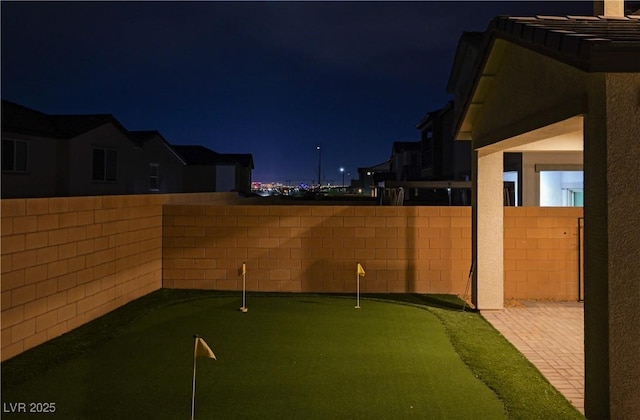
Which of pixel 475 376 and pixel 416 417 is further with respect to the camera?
pixel 475 376

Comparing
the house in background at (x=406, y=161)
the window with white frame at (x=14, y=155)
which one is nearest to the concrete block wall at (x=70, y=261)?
the window with white frame at (x=14, y=155)

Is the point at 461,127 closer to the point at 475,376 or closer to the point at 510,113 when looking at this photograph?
the point at 510,113

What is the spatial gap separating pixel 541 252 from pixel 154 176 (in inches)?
845

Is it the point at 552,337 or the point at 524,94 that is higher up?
the point at 524,94

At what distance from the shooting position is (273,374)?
5391 millimetres

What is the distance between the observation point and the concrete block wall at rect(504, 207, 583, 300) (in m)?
9.59

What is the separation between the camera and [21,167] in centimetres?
1659

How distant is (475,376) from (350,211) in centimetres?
510

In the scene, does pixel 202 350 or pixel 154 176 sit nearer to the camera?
pixel 202 350

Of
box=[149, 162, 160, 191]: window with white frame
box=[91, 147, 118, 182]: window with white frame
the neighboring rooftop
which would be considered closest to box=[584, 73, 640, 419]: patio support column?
the neighboring rooftop

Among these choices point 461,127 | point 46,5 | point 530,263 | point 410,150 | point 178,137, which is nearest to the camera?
point 461,127

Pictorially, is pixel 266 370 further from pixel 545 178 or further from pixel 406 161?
pixel 406 161

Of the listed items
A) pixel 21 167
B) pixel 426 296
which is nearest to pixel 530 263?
pixel 426 296

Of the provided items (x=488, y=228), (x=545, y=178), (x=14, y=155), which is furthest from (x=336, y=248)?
(x=14, y=155)
